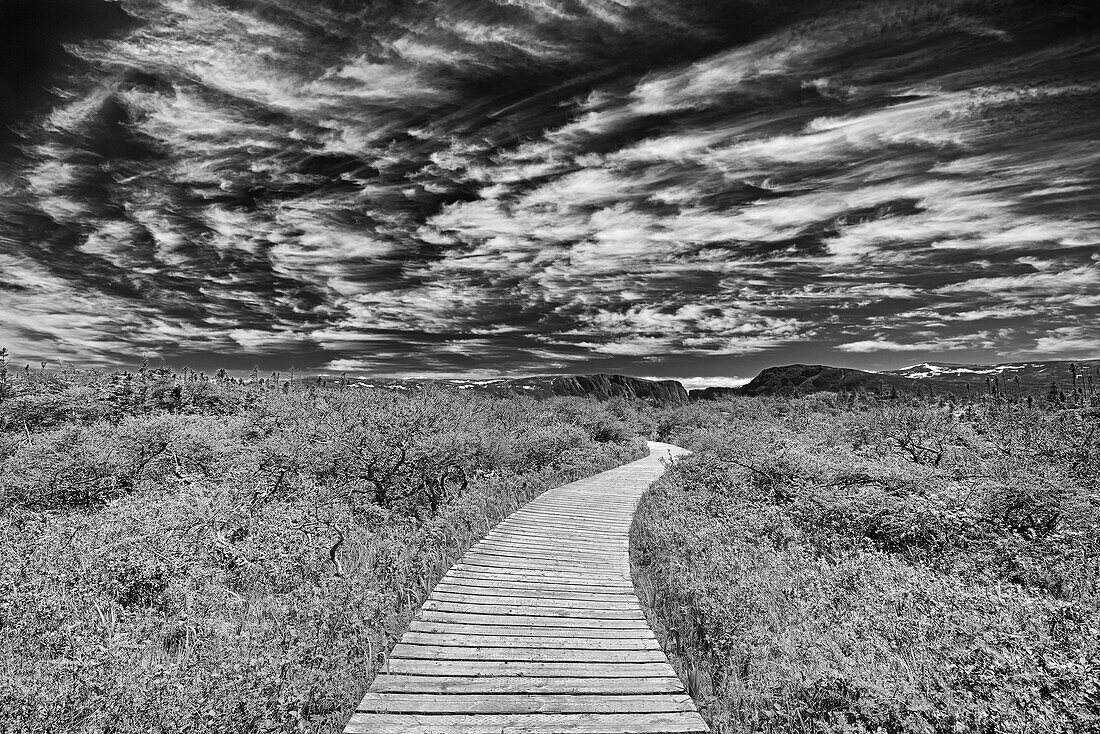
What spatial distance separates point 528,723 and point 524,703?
294 mm

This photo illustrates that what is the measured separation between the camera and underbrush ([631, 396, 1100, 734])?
178 inches

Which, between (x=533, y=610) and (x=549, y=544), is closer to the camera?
(x=533, y=610)

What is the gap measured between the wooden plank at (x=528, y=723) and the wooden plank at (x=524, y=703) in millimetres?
68

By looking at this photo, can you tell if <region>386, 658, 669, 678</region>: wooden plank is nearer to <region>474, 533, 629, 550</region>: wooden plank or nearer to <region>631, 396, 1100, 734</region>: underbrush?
<region>631, 396, 1100, 734</region>: underbrush

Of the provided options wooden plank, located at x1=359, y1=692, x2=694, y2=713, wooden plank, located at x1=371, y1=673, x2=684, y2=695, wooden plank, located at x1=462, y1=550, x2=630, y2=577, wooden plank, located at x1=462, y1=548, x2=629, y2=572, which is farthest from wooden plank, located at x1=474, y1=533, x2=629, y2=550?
wooden plank, located at x1=359, y1=692, x2=694, y2=713

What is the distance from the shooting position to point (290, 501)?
11.4 m

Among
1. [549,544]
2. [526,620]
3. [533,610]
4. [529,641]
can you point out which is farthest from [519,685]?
[549,544]

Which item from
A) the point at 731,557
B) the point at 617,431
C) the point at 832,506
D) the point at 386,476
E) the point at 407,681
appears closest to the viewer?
the point at 407,681

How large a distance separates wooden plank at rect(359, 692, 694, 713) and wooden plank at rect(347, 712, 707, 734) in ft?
0.22

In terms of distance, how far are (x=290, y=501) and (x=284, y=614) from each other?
5472mm

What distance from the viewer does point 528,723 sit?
14.7 feet

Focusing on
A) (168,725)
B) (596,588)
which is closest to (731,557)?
(596,588)

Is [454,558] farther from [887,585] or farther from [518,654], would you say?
[887,585]

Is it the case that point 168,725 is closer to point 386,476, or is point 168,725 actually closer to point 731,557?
point 731,557
